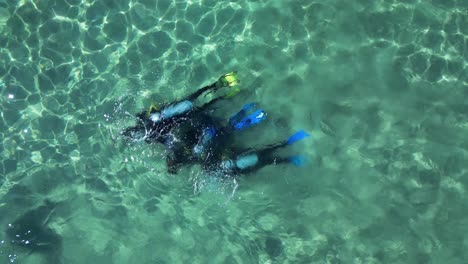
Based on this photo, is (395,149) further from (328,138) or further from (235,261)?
(235,261)

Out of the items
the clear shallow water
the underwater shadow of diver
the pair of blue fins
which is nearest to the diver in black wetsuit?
the clear shallow water

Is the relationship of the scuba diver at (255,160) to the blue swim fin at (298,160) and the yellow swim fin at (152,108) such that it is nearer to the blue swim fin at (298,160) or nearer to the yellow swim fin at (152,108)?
the blue swim fin at (298,160)

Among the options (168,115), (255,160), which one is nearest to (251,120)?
(255,160)

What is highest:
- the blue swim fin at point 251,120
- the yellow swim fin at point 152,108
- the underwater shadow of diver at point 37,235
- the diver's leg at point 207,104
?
the yellow swim fin at point 152,108

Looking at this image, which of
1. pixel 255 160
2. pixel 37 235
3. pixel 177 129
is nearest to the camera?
pixel 37 235

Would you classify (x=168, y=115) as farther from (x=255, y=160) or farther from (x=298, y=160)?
(x=298, y=160)

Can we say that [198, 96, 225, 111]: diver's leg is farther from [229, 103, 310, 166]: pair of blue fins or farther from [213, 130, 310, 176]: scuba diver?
[213, 130, 310, 176]: scuba diver

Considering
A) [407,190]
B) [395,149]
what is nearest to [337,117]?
[395,149]

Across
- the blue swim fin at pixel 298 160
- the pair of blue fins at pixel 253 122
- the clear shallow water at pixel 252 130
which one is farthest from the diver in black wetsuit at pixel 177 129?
the blue swim fin at pixel 298 160
